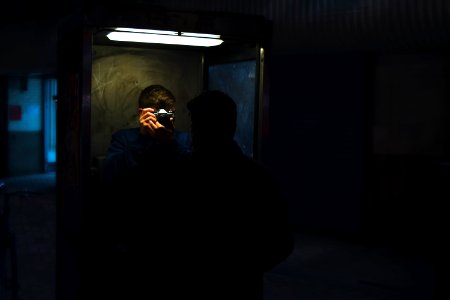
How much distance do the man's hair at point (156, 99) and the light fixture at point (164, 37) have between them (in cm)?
33

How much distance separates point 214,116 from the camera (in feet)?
7.50

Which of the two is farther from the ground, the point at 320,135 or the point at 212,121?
the point at 212,121

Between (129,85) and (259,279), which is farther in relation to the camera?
(129,85)

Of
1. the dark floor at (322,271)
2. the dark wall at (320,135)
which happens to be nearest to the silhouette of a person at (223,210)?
the dark floor at (322,271)

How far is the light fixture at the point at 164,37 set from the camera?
3654 mm

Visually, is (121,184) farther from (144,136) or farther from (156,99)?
(156,99)

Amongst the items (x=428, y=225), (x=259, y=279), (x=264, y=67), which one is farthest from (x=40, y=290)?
(x=428, y=225)

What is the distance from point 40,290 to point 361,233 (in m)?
4.27

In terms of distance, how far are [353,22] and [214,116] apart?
16.6 feet

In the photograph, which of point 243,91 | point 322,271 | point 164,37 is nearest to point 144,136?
point 164,37

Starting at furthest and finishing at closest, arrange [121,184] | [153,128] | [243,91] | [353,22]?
[353,22] → [243,91] → [153,128] → [121,184]

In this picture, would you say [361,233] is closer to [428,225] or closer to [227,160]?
[428,225]

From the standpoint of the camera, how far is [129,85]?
455cm

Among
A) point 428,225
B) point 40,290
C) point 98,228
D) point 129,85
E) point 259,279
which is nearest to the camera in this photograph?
point 259,279
